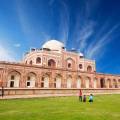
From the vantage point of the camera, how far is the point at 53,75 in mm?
36562

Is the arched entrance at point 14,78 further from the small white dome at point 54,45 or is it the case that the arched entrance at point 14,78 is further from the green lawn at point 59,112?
the small white dome at point 54,45

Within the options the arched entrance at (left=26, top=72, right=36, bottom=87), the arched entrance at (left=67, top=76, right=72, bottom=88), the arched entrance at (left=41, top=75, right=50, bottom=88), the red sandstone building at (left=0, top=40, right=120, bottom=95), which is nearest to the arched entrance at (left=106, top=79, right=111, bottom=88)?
the red sandstone building at (left=0, top=40, right=120, bottom=95)

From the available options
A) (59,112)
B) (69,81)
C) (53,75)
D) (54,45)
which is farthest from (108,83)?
(59,112)

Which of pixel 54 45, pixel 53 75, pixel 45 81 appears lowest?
pixel 45 81

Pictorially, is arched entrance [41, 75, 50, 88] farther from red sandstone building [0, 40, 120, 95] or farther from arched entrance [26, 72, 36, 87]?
arched entrance [26, 72, 36, 87]

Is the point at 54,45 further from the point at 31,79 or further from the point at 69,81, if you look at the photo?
the point at 31,79

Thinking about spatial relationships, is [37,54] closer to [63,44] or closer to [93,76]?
[63,44]

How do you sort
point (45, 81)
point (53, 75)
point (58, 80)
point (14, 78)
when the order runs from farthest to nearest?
point (58, 80) < point (45, 81) < point (53, 75) < point (14, 78)

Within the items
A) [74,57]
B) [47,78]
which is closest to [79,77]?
[47,78]

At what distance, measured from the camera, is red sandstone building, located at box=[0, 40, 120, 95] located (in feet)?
96.3

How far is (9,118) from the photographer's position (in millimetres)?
7848

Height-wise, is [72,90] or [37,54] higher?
[37,54]

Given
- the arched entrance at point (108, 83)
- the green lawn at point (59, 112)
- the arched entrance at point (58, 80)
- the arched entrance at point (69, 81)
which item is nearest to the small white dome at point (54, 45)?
the arched entrance at point (69, 81)

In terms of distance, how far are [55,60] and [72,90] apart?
22393mm
